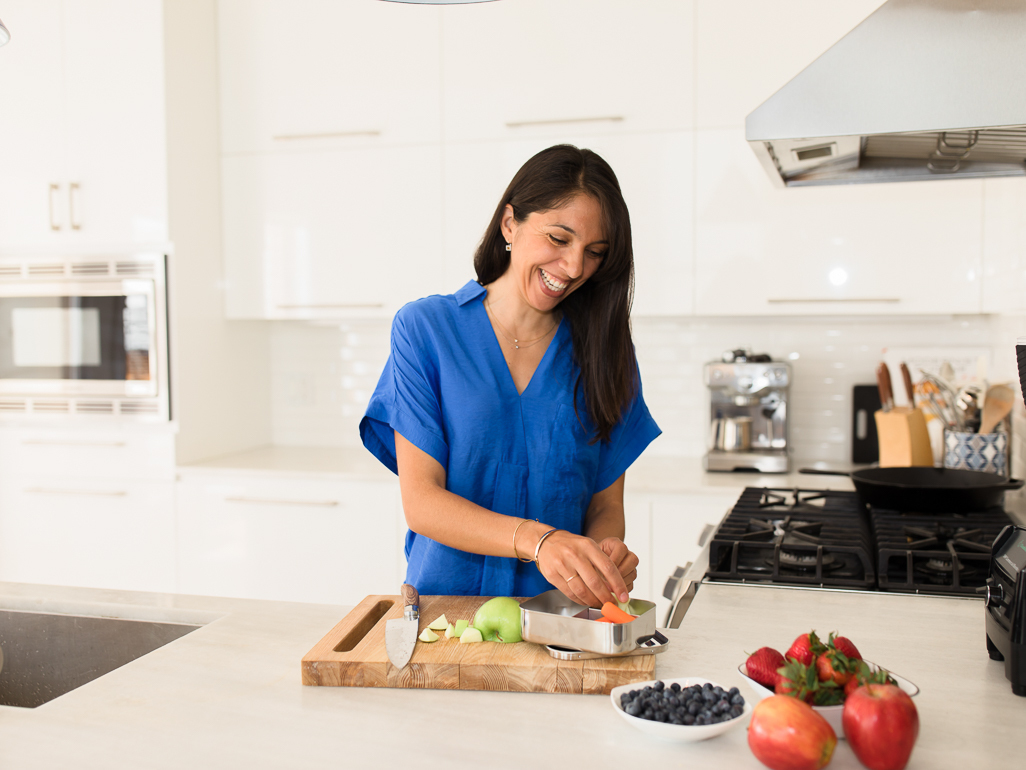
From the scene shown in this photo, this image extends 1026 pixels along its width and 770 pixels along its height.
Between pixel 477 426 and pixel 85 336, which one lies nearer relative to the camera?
pixel 477 426

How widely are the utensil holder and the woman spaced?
A: 1.10m

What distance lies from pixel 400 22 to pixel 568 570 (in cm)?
246

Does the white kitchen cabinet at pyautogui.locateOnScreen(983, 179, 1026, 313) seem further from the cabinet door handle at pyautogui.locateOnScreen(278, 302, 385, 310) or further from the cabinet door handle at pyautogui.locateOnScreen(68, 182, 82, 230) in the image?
the cabinet door handle at pyautogui.locateOnScreen(68, 182, 82, 230)

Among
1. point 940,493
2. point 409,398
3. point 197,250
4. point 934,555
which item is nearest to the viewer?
point 409,398

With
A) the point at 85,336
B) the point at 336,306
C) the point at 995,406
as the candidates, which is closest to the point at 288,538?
the point at 336,306

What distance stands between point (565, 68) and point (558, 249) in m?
1.69

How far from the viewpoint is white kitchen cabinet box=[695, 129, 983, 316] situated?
8.79 ft

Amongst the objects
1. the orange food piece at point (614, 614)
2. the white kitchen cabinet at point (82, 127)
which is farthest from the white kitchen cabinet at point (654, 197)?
the orange food piece at point (614, 614)

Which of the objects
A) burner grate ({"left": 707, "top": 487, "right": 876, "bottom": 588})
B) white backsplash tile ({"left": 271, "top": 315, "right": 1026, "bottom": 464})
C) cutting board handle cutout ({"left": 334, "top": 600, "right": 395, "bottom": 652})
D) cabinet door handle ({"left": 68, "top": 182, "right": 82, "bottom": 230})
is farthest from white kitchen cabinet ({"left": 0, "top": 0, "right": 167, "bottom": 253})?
burner grate ({"left": 707, "top": 487, "right": 876, "bottom": 588})

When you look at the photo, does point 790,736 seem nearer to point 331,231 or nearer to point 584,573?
point 584,573

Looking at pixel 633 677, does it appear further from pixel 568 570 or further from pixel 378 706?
pixel 378 706

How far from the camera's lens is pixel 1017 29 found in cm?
122

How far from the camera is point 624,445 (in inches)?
63.2

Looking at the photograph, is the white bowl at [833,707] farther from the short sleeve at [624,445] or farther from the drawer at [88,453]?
the drawer at [88,453]
